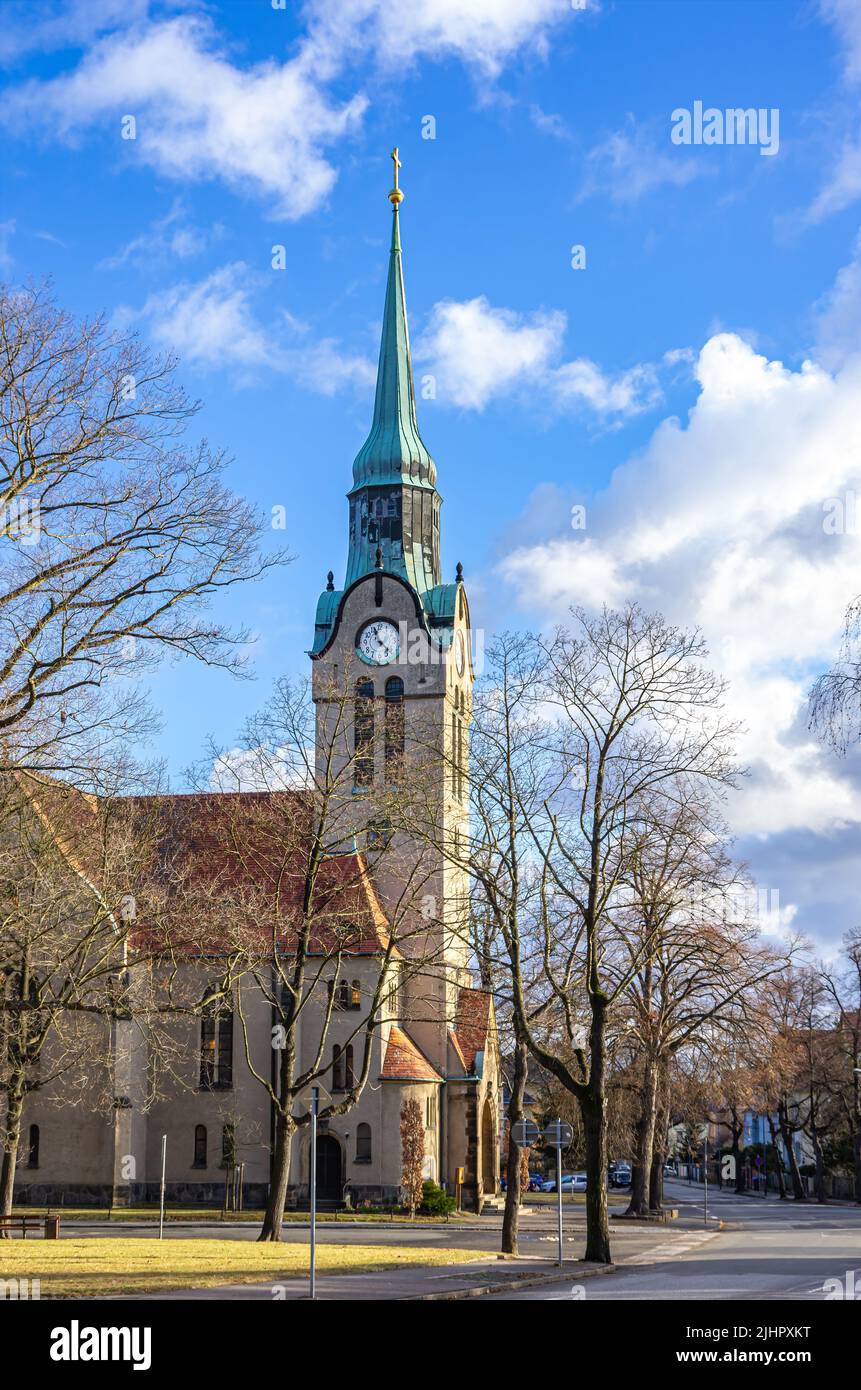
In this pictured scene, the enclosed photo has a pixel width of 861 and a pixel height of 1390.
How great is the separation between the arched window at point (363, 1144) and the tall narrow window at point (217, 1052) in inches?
199

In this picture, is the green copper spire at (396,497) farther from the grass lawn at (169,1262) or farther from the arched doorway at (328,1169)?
the grass lawn at (169,1262)

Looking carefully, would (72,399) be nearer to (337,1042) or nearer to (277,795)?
(277,795)

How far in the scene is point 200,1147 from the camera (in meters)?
53.3

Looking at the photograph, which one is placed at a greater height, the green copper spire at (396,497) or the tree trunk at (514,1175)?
the green copper spire at (396,497)

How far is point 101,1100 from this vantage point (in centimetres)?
5134

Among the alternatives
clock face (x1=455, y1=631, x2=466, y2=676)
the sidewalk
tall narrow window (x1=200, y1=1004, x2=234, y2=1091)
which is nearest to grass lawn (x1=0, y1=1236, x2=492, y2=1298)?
the sidewalk

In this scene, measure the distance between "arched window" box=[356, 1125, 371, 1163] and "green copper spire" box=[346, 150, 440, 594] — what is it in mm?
22849

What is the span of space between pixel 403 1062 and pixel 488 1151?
33.9ft

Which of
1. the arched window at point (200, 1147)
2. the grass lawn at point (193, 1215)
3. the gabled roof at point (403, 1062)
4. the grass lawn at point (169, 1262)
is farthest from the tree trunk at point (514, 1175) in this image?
the arched window at point (200, 1147)

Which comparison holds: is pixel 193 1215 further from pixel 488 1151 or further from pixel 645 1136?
pixel 488 1151

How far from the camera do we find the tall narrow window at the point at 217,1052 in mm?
53375

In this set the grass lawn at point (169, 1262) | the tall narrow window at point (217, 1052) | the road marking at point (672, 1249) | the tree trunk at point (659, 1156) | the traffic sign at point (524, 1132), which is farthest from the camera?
the tree trunk at point (659, 1156)
